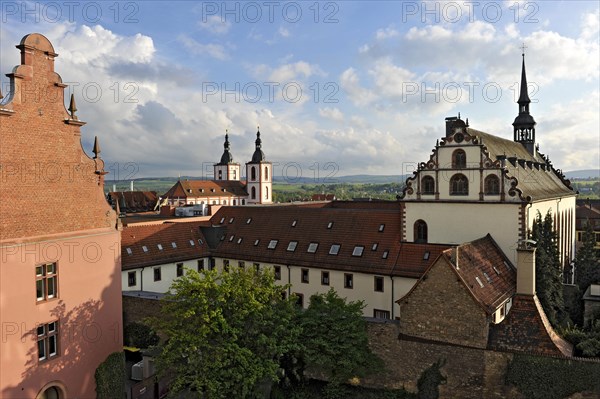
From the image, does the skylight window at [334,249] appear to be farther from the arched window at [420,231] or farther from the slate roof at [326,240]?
the arched window at [420,231]

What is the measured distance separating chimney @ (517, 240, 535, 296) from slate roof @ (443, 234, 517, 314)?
1226 mm

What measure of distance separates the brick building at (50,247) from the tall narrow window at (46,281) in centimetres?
4

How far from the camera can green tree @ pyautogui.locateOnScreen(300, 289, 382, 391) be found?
1973 cm

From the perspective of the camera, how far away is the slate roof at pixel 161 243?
32812 mm

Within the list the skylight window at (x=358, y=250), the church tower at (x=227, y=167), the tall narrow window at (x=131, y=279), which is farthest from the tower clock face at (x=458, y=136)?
the church tower at (x=227, y=167)

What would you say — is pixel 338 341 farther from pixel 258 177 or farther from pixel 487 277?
pixel 258 177

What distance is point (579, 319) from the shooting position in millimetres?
29109

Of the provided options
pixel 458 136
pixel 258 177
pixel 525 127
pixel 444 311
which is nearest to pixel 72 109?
pixel 444 311

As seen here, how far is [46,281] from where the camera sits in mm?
20297

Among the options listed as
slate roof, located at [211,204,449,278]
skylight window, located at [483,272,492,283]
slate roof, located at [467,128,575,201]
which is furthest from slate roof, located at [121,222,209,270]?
slate roof, located at [467,128,575,201]

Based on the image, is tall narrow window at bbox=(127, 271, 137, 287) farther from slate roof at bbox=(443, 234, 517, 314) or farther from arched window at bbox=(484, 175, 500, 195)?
arched window at bbox=(484, 175, 500, 195)

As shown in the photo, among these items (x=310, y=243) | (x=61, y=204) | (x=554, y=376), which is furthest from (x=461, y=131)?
(x=61, y=204)

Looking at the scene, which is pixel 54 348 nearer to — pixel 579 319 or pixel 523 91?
pixel 579 319

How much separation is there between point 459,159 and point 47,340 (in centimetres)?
2437
